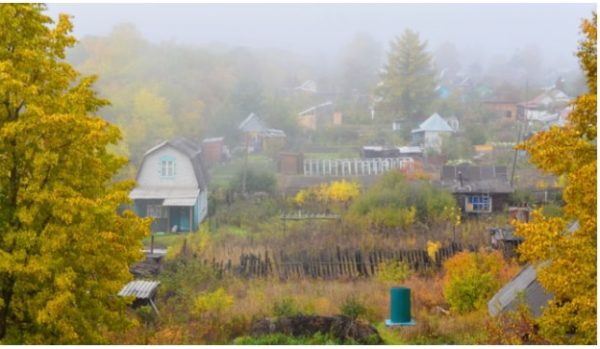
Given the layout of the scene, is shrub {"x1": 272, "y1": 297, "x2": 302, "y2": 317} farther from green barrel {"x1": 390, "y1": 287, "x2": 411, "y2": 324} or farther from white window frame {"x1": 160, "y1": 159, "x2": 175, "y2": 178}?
white window frame {"x1": 160, "y1": 159, "x2": 175, "y2": 178}

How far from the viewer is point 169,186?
3531 centimetres

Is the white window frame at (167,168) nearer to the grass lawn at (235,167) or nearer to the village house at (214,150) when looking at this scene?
the grass lawn at (235,167)

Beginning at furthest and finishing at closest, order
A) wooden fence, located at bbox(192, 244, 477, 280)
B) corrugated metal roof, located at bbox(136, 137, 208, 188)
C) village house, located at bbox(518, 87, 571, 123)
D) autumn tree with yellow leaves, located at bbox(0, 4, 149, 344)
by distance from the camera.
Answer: village house, located at bbox(518, 87, 571, 123) < corrugated metal roof, located at bbox(136, 137, 208, 188) < wooden fence, located at bbox(192, 244, 477, 280) < autumn tree with yellow leaves, located at bbox(0, 4, 149, 344)

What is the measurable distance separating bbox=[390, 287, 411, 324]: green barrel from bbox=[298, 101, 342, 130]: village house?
96.4 feet

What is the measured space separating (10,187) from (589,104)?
9555 mm

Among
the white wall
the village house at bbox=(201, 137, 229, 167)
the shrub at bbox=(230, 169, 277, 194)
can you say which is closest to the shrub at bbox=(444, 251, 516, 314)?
the white wall

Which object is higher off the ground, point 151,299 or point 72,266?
point 72,266

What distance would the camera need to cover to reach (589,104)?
42.1ft

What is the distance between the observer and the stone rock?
18391 mm

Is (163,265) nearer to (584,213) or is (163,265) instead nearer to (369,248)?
(369,248)

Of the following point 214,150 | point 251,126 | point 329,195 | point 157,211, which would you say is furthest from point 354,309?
point 251,126

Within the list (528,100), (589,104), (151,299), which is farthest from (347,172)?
(589,104)

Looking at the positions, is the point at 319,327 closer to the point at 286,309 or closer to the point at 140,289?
the point at 286,309

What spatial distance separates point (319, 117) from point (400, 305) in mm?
31219
